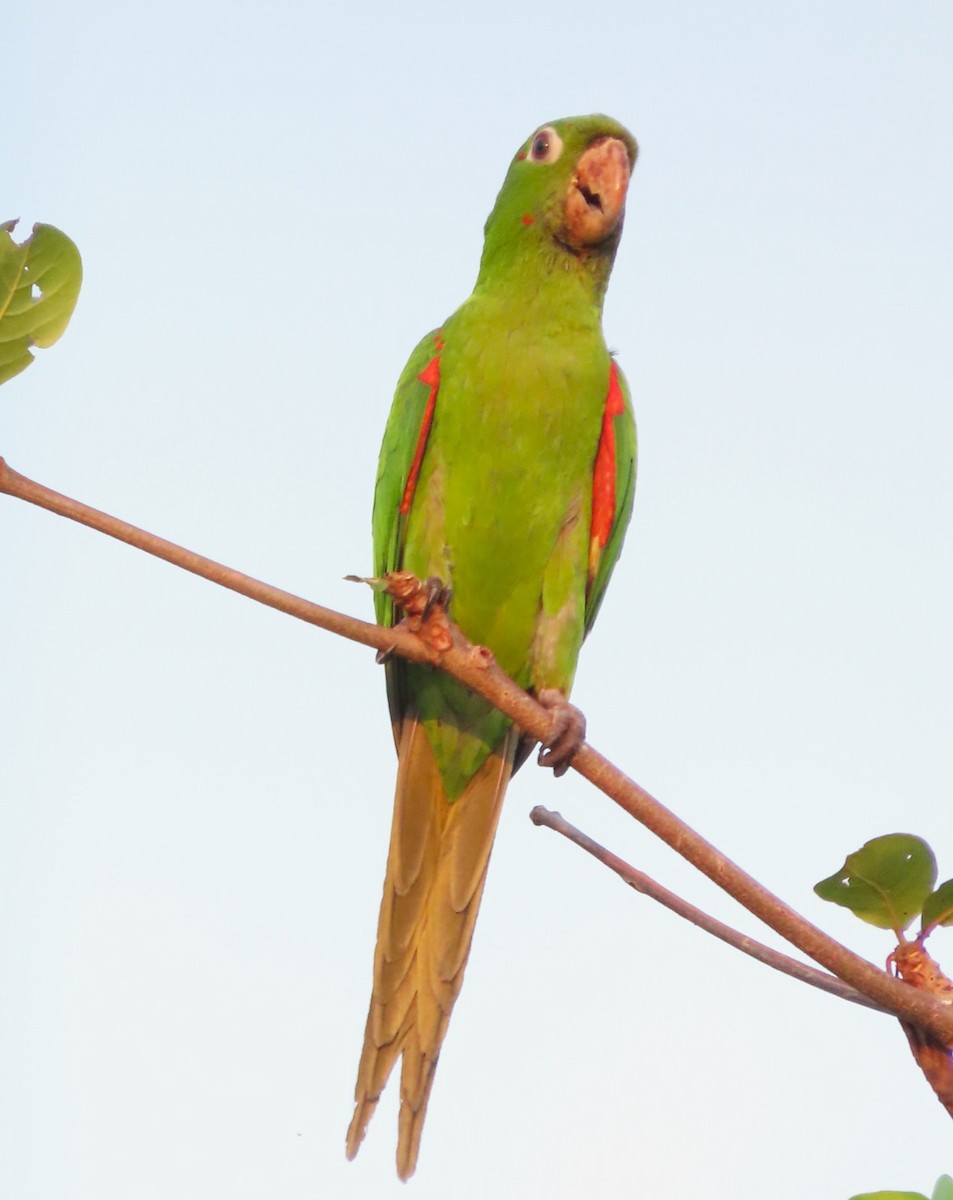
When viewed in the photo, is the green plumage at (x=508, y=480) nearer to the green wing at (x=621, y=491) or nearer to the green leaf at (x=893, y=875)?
the green wing at (x=621, y=491)

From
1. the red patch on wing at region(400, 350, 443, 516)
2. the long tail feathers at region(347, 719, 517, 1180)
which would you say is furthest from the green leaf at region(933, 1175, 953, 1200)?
the red patch on wing at region(400, 350, 443, 516)

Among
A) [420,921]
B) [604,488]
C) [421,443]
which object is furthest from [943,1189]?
[421,443]

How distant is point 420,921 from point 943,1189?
1.76 m

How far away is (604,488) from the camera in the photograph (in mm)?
3930

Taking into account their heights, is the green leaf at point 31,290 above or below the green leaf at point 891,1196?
above

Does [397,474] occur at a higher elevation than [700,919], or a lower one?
higher

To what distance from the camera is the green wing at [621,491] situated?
400cm

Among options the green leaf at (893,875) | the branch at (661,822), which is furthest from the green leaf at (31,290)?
the green leaf at (893,875)

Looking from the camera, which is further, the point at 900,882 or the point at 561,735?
the point at 561,735

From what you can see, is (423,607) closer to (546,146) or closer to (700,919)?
(700,919)

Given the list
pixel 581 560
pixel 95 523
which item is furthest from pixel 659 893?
pixel 581 560

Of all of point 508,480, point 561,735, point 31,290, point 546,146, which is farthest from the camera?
point 546,146

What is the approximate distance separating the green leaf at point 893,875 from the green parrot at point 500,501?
155cm

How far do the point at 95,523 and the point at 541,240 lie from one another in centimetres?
261
